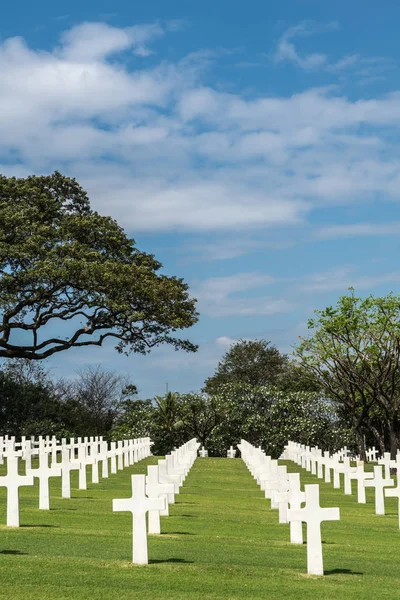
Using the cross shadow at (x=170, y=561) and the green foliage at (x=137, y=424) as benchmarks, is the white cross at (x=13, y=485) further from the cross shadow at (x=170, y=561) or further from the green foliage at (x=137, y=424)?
the green foliage at (x=137, y=424)

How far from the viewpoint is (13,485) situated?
1270 cm

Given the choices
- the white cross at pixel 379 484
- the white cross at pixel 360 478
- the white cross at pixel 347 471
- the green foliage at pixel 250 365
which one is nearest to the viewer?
the white cross at pixel 379 484

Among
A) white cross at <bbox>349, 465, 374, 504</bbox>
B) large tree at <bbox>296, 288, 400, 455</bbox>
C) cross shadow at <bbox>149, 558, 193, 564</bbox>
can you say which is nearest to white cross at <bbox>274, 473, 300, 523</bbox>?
cross shadow at <bbox>149, 558, 193, 564</bbox>

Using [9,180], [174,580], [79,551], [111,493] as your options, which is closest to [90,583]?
[174,580]

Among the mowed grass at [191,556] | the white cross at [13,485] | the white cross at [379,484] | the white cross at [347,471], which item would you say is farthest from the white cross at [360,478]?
the white cross at [13,485]

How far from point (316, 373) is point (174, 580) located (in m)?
42.8

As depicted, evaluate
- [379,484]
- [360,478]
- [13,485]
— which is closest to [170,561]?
[13,485]

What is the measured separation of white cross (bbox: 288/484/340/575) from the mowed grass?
16cm

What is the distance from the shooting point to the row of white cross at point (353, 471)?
1766 centimetres

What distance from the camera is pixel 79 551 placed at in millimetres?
10805

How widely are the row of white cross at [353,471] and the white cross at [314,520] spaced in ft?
18.7

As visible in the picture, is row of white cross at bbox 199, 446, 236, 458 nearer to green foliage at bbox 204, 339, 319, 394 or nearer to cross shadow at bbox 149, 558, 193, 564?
green foliage at bbox 204, 339, 319, 394

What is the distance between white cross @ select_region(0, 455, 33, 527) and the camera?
12.7 m

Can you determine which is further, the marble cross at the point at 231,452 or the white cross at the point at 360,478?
the marble cross at the point at 231,452
